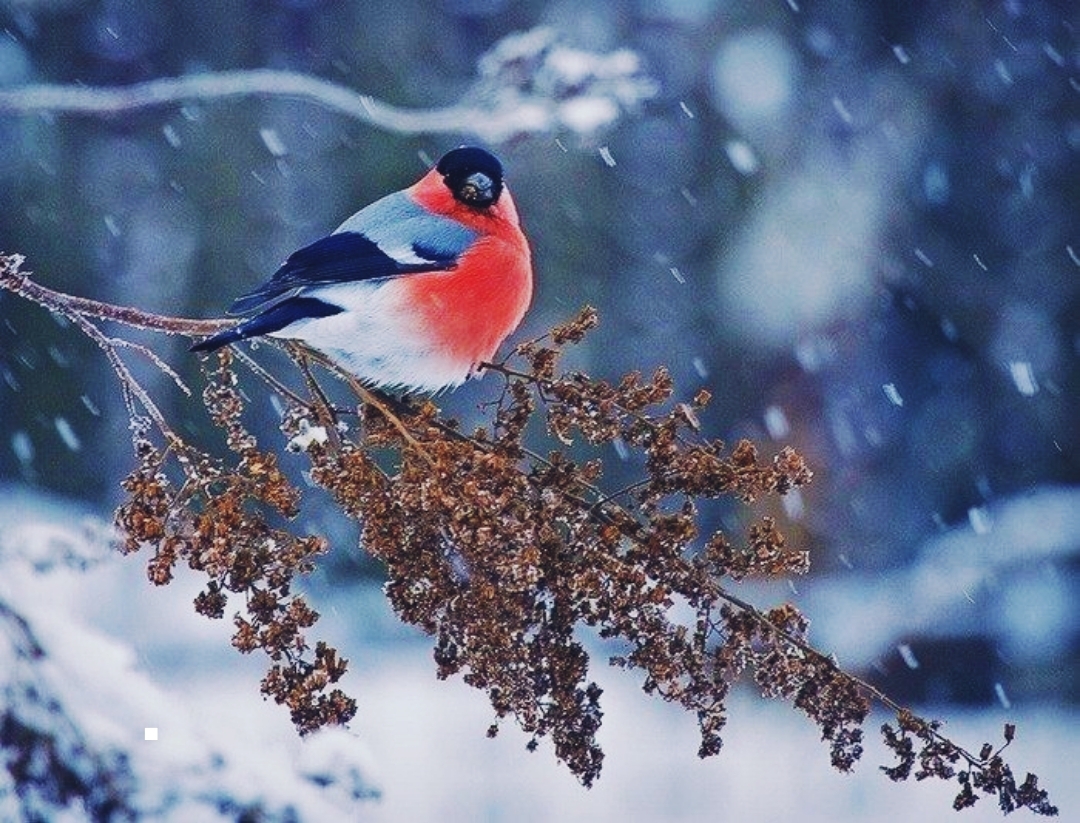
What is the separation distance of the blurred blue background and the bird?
2587 millimetres

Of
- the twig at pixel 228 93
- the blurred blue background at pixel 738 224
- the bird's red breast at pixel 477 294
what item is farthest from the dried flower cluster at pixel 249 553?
the blurred blue background at pixel 738 224

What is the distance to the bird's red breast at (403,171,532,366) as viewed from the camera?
3.92 ft

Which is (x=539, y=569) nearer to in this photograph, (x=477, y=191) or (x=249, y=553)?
(x=249, y=553)

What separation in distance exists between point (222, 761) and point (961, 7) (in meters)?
3.68

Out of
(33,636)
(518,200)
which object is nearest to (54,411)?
(518,200)

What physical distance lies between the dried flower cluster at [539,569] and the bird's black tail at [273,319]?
68 millimetres

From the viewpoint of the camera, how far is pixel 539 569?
0.75 metres

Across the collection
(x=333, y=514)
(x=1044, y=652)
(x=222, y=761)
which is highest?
(x=333, y=514)

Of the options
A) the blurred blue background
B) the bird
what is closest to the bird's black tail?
the bird

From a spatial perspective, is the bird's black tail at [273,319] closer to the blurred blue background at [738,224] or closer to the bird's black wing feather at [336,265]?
the bird's black wing feather at [336,265]

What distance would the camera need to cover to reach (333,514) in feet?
14.1

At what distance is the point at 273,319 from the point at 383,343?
15 cm

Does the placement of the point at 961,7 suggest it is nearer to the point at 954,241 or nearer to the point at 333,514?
the point at 954,241

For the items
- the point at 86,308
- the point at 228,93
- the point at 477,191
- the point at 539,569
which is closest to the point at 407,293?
the point at 477,191
